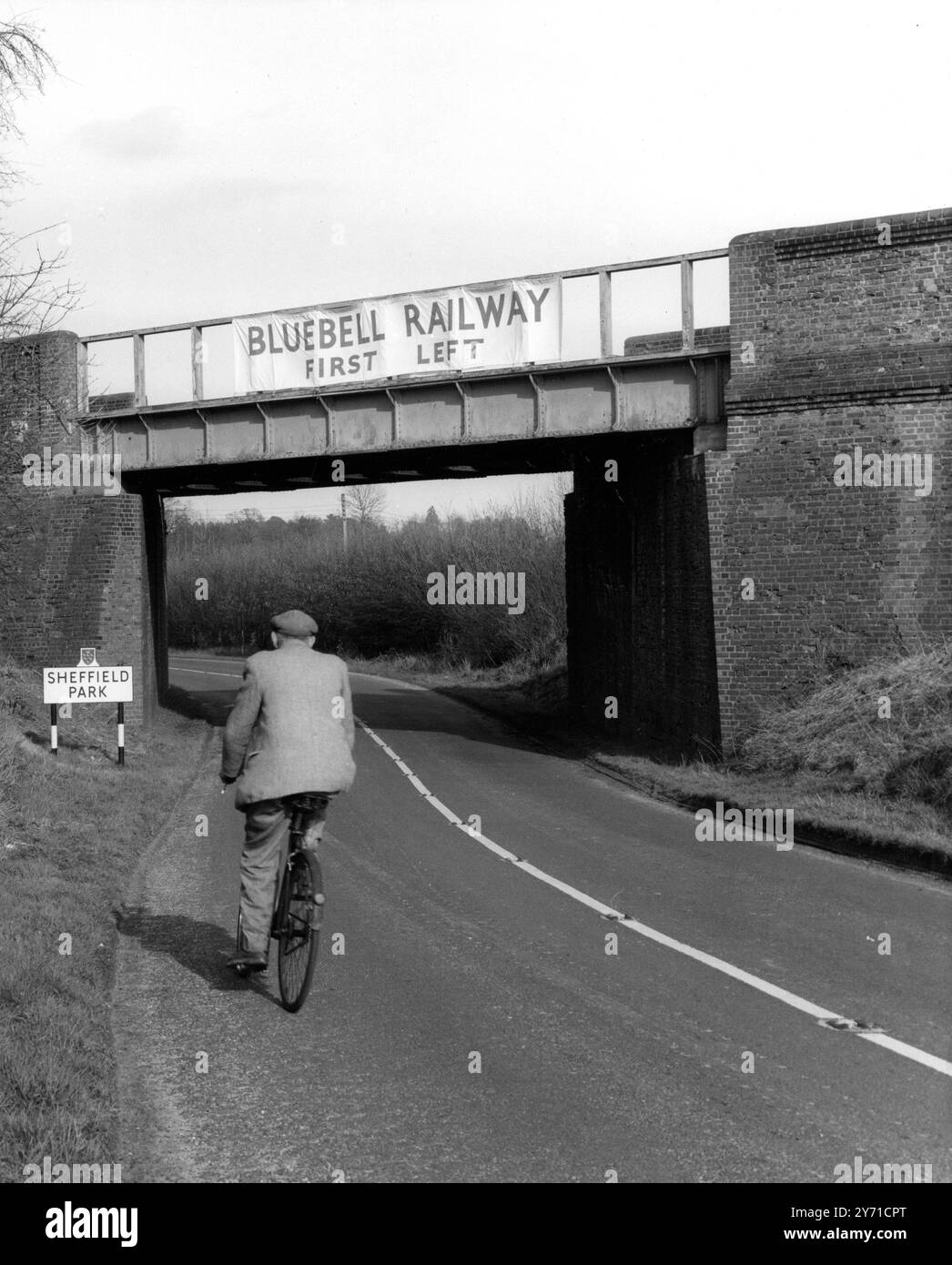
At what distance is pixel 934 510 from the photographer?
16.2 m

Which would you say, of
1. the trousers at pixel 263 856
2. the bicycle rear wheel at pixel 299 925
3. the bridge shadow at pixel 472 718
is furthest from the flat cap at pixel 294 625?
the bridge shadow at pixel 472 718

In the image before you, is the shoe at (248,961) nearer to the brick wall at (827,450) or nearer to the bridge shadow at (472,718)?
the brick wall at (827,450)

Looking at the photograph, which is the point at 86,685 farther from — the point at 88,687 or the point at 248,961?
the point at 248,961

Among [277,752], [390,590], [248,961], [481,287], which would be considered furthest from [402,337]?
[390,590]

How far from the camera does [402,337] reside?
68.1ft

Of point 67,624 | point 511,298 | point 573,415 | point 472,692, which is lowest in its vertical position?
point 472,692

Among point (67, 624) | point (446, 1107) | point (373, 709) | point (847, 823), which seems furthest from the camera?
point (373, 709)

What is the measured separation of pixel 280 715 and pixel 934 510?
11.9 metres

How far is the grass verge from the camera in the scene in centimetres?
483

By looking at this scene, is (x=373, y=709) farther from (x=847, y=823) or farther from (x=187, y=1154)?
(x=187, y=1154)

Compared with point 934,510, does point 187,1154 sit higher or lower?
lower

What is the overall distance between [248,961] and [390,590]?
45.2 meters

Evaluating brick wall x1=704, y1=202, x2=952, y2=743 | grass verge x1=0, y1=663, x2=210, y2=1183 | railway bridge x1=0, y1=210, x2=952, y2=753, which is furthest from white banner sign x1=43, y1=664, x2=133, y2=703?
brick wall x1=704, y1=202, x2=952, y2=743
